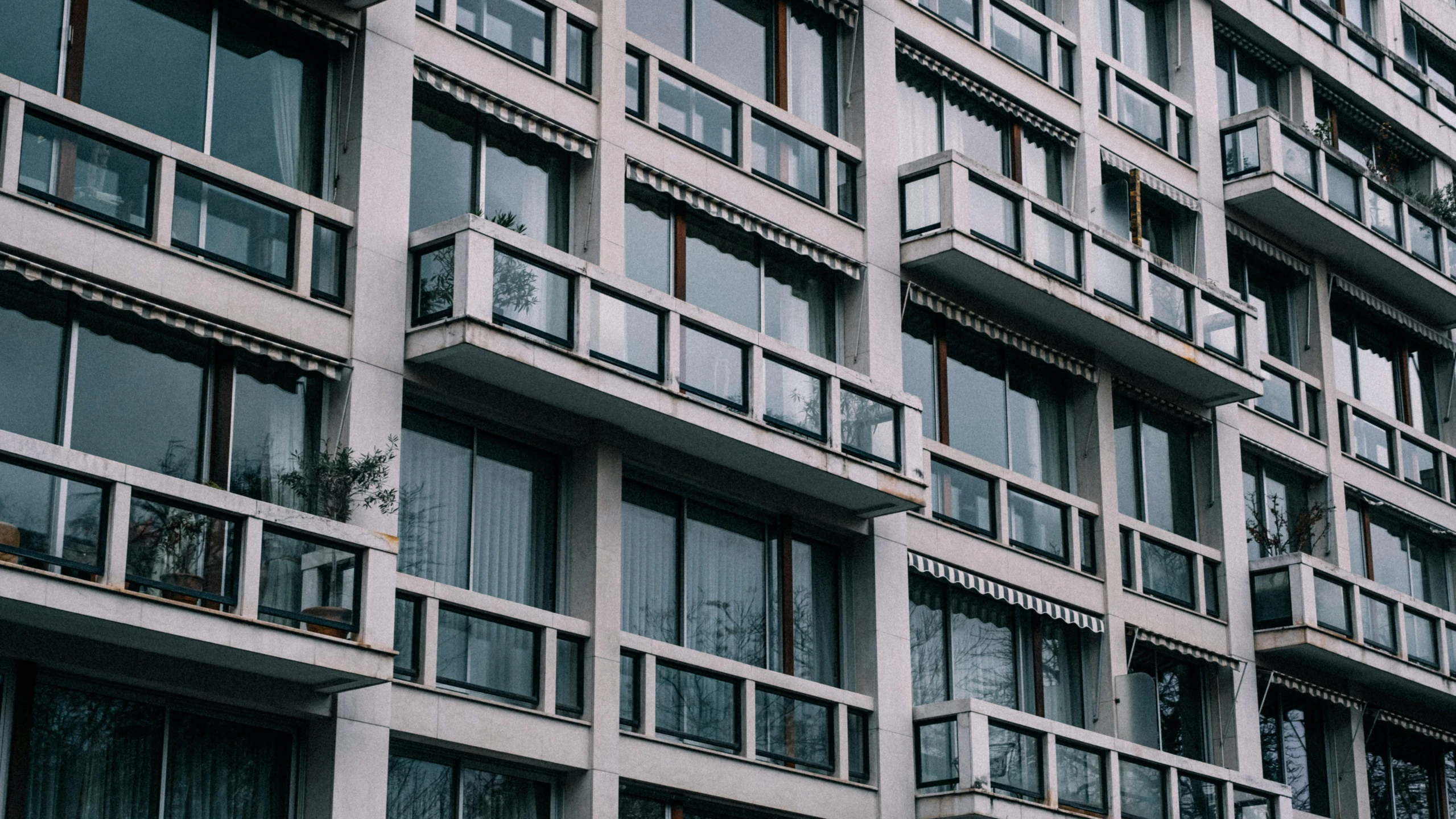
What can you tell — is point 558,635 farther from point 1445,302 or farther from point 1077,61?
point 1445,302

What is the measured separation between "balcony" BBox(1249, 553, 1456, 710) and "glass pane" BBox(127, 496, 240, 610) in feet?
56.9

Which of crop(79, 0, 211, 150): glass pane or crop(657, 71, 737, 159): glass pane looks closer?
crop(79, 0, 211, 150): glass pane

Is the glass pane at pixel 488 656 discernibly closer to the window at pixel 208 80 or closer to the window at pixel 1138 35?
the window at pixel 208 80

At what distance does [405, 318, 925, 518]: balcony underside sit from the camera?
20469 mm

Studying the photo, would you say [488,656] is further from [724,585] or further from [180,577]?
[180,577]

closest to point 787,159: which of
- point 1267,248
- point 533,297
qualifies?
point 533,297

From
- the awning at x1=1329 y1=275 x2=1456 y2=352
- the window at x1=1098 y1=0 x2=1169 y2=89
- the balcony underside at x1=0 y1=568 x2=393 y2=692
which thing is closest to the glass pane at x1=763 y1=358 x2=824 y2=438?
the balcony underside at x1=0 y1=568 x2=393 y2=692

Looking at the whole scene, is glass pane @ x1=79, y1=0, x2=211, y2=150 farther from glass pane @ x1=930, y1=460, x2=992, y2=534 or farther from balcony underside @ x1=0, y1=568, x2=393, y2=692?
glass pane @ x1=930, y1=460, x2=992, y2=534

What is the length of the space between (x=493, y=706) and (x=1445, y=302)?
22.1 meters

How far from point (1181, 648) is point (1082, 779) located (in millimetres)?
4365

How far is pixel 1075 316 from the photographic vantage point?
27984 millimetres

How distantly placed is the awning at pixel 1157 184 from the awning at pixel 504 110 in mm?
10286

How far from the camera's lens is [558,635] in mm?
21453

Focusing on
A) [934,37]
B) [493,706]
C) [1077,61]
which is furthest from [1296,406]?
A: [493,706]
